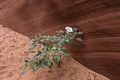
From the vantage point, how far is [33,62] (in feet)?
6.77

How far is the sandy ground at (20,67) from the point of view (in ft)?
6.74

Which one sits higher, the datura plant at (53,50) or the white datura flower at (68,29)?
the white datura flower at (68,29)

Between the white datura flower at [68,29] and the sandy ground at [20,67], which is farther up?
the white datura flower at [68,29]

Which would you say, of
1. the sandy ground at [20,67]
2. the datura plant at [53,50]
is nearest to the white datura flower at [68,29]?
the datura plant at [53,50]

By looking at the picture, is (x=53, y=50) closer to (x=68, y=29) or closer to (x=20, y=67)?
(x=68, y=29)

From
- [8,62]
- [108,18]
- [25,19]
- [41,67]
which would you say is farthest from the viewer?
[25,19]

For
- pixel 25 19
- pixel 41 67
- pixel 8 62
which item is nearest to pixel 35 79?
pixel 41 67

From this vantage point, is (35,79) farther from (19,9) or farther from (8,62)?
(19,9)

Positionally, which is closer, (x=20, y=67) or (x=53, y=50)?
(x=53, y=50)

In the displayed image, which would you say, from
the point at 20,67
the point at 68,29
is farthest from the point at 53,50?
the point at 20,67

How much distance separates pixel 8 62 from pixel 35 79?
1.26 feet

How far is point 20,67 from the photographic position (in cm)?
227

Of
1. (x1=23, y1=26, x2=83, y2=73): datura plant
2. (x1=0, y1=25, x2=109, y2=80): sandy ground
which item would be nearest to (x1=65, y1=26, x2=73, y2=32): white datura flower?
(x1=23, y1=26, x2=83, y2=73): datura plant

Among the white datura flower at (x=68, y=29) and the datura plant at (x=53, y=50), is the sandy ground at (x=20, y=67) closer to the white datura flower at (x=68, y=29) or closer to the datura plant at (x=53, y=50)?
the datura plant at (x=53, y=50)
